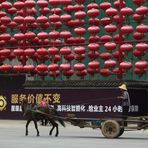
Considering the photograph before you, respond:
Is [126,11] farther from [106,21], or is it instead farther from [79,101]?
[79,101]

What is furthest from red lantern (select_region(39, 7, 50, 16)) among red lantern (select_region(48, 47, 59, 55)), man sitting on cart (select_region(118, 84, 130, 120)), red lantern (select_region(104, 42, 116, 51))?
man sitting on cart (select_region(118, 84, 130, 120))

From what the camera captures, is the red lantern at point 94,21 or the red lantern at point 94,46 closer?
the red lantern at point 94,46

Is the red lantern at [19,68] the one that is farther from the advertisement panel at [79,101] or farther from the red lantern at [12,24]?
the red lantern at [12,24]

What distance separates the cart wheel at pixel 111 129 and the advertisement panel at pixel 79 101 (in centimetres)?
681

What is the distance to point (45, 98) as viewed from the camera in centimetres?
3453

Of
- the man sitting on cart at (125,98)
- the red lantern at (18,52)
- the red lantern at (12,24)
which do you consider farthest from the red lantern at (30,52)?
the man sitting on cart at (125,98)

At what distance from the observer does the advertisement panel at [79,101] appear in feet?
102

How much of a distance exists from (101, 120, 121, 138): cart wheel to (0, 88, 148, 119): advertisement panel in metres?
A: 6.81

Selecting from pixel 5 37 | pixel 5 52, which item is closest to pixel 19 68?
pixel 5 52

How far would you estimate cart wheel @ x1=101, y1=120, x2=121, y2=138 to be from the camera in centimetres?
2189

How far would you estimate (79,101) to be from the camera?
109 ft

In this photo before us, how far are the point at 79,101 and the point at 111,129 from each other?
36.0 ft

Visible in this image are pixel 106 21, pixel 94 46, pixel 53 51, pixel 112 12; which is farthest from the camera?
pixel 53 51

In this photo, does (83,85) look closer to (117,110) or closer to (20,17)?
(117,110)
